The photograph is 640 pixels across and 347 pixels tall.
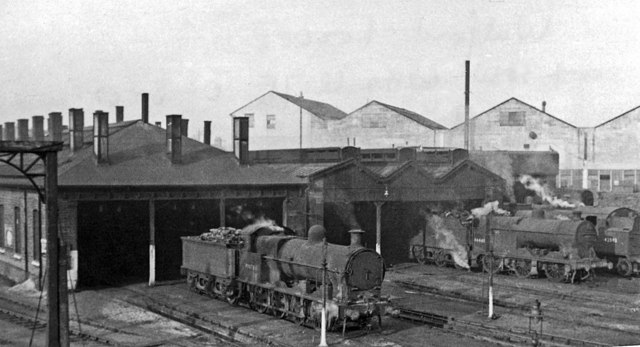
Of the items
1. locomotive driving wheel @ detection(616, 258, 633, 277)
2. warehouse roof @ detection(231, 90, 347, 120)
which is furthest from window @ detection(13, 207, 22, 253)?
warehouse roof @ detection(231, 90, 347, 120)

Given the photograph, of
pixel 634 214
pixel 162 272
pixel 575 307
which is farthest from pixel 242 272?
pixel 634 214

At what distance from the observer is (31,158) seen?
94.7ft

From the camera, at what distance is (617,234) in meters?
26.6

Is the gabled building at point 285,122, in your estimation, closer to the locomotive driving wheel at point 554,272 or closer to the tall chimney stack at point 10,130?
the tall chimney stack at point 10,130

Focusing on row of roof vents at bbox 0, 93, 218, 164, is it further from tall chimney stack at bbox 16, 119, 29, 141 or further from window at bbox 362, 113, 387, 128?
window at bbox 362, 113, 387, 128

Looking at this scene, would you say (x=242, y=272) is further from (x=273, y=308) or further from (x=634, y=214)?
(x=634, y=214)

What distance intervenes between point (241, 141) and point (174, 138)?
330cm

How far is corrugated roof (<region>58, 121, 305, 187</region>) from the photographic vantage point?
916 inches

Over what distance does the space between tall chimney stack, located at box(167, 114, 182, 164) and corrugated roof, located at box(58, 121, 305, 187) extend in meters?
0.29

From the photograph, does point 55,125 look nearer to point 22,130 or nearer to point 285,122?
point 22,130

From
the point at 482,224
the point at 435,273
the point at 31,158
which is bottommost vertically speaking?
the point at 435,273

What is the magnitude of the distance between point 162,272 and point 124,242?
1.95 meters

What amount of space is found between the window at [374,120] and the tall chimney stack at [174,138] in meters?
25.9

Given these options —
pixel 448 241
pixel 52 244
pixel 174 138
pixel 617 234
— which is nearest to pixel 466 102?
pixel 448 241
